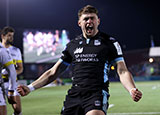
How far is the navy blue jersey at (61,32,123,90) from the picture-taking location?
436cm

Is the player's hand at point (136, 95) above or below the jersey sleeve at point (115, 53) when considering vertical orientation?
below

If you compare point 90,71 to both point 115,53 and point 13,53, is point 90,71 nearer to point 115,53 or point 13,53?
point 115,53

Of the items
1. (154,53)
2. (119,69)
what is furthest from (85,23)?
(154,53)

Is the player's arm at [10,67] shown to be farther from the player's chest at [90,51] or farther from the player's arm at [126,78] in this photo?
the player's arm at [126,78]

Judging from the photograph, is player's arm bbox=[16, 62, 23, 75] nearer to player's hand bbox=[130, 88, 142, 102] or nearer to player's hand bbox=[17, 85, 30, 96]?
player's hand bbox=[17, 85, 30, 96]

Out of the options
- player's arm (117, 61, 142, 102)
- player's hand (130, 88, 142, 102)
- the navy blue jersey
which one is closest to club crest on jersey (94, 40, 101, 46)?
the navy blue jersey

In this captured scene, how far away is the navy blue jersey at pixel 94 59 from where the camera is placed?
172 inches

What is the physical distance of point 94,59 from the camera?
443 cm

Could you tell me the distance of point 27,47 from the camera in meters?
43.3

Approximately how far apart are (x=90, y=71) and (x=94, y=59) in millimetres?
190

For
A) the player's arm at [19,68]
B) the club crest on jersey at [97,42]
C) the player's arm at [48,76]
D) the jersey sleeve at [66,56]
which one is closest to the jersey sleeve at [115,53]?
the club crest on jersey at [97,42]

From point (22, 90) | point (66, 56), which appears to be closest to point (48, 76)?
point (66, 56)

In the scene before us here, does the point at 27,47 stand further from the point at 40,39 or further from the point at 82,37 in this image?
the point at 82,37

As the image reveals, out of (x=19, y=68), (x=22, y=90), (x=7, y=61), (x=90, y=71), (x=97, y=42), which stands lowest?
(x=19, y=68)
